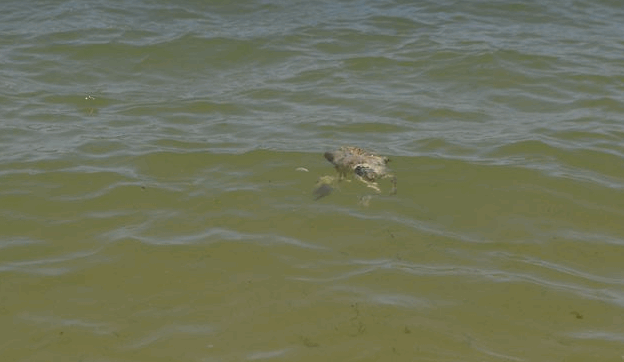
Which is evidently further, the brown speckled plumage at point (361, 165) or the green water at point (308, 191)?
the brown speckled plumage at point (361, 165)

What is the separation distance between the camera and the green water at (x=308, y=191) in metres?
5.16

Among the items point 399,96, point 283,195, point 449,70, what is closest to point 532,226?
point 283,195

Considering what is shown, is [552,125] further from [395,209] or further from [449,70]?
[395,209]

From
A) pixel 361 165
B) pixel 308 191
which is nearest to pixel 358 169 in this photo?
pixel 361 165

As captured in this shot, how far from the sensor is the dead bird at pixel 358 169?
6.96 metres

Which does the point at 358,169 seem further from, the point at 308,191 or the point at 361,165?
the point at 308,191

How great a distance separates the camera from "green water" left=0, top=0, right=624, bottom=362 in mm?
5156

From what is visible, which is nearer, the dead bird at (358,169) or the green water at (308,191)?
the green water at (308,191)

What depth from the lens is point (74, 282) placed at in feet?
18.6

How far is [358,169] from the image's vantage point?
6973 mm

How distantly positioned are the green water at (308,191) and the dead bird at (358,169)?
0.09 meters

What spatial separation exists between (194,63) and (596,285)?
6.12m

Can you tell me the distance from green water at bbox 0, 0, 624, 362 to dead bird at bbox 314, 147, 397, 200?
0.09 meters

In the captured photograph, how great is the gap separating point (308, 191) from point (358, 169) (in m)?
0.45
